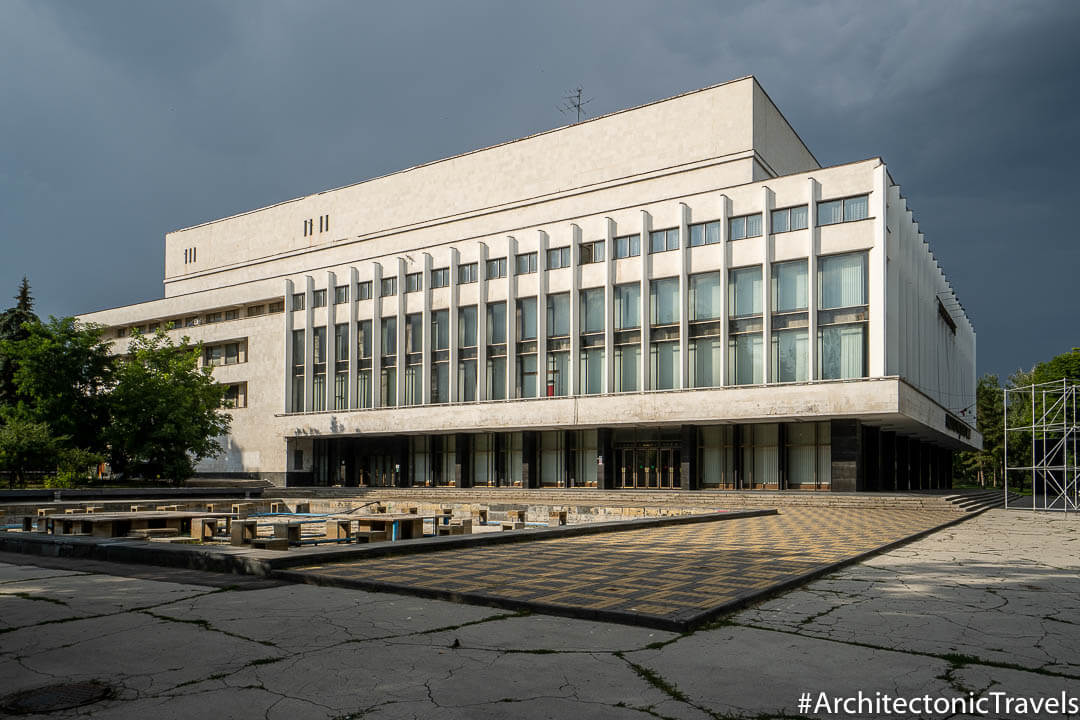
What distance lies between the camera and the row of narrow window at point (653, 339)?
35.9 m

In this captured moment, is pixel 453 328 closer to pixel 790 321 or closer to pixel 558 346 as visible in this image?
pixel 558 346

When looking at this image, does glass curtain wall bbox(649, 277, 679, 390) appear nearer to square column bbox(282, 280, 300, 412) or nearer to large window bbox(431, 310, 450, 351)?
large window bbox(431, 310, 450, 351)

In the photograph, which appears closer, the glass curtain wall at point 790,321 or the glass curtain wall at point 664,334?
the glass curtain wall at point 790,321

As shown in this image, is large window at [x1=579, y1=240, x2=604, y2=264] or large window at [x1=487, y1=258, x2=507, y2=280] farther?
large window at [x1=487, y1=258, x2=507, y2=280]

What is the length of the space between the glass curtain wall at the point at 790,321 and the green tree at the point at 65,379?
33174 millimetres

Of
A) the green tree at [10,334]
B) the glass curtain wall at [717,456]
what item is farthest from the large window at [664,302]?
the green tree at [10,334]

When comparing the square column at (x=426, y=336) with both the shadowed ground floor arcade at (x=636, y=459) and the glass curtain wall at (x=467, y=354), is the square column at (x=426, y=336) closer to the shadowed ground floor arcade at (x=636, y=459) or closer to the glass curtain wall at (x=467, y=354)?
the glass curtain wall at (x=467, y=354)

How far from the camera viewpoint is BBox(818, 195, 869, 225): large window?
35.5 m

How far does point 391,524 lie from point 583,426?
25.4m

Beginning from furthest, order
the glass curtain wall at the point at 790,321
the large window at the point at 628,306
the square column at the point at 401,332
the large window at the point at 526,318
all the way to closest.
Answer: the square column at the point at 401,332
the large window at the point at 526,318
the large window at the point at 628,306
the glass curtain wall at the point at 790,321

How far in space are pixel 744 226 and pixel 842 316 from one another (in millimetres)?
6448

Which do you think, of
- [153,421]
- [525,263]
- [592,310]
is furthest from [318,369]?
[592,310]

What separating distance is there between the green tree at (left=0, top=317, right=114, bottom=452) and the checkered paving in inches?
1304

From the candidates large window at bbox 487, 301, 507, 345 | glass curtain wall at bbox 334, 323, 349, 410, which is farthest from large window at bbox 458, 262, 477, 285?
glass curtain wall at bbox 334, 323, 349, 410
